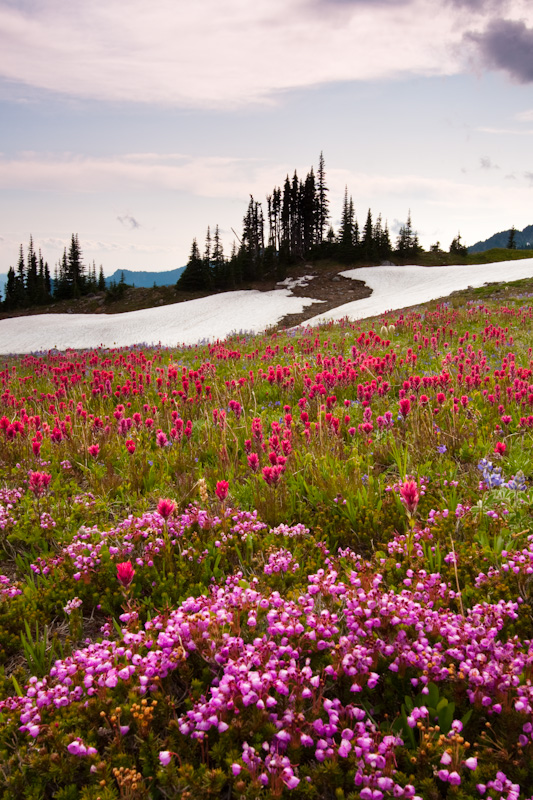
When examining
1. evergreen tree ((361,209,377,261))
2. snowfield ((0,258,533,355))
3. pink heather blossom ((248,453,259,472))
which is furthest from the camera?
evergreen tree ((361,209,377,261))

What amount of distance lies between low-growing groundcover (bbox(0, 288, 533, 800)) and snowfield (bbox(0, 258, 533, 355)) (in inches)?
974

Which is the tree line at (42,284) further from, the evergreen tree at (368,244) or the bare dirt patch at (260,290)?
the evergreen tree at (368,244)

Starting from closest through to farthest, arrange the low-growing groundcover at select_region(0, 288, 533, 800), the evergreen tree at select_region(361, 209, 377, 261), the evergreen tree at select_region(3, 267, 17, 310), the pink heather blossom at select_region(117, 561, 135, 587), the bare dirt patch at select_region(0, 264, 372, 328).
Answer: the low-growing groundcover at select_region(0, 288, 533, 800) → the pink heather blossom at select_region(117, 561, 135, 587) → the bare dirt patch at select_region(0, 264, 372, 328) → the evergreen tree at select_region(361, 209, 377, 261) → the evergreen tree at select_region(3, 267, 17, 310)

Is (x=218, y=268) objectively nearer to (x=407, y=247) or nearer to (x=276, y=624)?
(x=407, y=247)

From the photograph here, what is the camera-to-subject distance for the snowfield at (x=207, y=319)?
33156mm

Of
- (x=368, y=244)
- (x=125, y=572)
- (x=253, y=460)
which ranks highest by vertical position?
(x=368, y=244)

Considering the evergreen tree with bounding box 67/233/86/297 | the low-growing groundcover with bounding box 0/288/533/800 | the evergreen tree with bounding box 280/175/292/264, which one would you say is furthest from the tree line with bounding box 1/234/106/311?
the low-growing groundcover with bounding box 0/288/533/800

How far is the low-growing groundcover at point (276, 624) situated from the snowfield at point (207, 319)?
81.1 feet

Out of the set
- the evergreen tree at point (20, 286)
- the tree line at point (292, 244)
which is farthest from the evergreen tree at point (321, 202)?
the evergreen tree at point (20, 286)

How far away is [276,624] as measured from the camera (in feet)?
7.75

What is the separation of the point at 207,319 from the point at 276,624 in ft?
130

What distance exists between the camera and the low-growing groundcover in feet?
6.25

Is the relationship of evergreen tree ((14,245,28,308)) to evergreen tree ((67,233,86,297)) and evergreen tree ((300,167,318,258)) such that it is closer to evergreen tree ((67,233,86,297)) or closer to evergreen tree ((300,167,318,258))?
evergreen tree ((67,233,86,297))

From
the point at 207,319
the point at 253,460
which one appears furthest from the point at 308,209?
the point at 253,460
